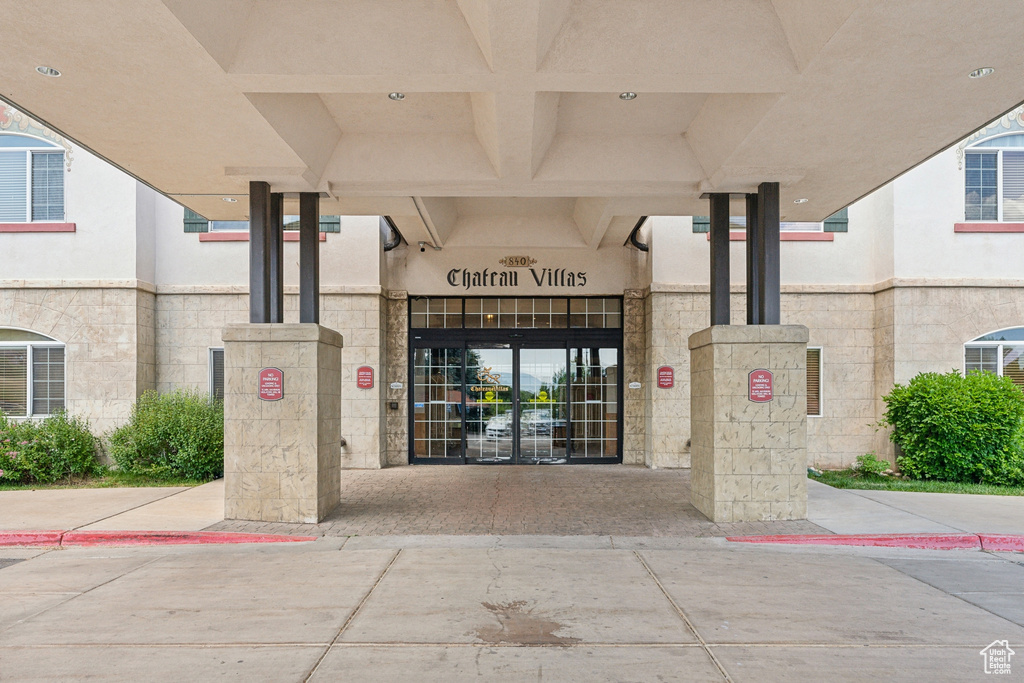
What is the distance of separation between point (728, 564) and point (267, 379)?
19.7 feet

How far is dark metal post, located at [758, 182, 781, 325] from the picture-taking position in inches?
385

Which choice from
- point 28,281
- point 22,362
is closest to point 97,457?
point 22,362

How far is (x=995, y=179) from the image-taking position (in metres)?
14.8

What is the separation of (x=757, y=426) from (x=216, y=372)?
11072 millimetres

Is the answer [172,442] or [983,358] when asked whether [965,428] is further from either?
[172,442]

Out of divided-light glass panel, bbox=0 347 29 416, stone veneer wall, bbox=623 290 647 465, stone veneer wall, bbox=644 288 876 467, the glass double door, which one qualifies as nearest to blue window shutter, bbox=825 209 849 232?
stone veneer wall, bbox=644 288 876 467

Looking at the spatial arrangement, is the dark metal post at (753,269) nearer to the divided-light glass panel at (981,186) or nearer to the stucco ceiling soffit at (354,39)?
the stucco ceiling soffit at (354,39)

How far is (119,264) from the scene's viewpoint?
14461 mm

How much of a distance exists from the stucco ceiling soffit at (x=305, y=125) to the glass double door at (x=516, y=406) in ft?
22.2

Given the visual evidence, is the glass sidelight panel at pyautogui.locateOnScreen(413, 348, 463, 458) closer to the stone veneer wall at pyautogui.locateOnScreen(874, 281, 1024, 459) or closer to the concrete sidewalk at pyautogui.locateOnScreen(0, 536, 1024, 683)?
the concrete sidewalk at pyautogui.locateOnScreen(0, 536, 1024, 683)

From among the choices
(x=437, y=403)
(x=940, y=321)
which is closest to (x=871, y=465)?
(x=940, y=321)

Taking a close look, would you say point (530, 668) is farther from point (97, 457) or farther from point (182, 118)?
point (97, 457)

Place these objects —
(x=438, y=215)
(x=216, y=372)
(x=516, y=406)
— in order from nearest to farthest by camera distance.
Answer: (x=438, y=215)
(x=216, y=372)
(x=516, y=406)

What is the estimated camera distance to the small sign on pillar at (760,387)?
31.3 ft
